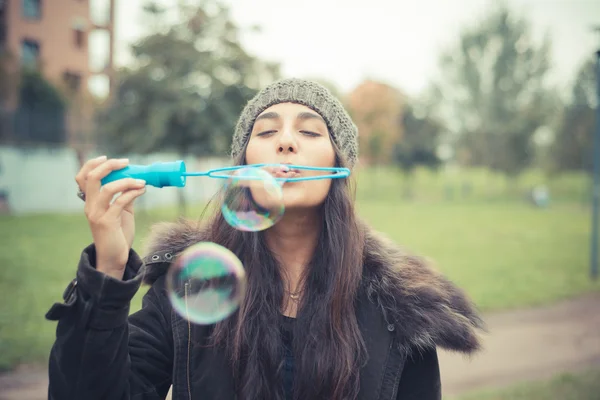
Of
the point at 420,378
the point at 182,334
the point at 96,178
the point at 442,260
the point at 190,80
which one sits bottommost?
the point at 442,260

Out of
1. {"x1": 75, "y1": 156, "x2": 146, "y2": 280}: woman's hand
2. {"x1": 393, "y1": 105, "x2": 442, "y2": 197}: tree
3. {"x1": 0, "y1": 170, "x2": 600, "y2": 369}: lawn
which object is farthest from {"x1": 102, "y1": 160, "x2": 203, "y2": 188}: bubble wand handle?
{"x1": 393, "y1": 105, "x2": 442, "y2": 197}: tree

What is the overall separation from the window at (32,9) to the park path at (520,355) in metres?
28.6

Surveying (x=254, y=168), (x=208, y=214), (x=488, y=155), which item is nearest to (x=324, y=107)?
(x=254, y=168)

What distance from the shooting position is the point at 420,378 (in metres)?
1.87

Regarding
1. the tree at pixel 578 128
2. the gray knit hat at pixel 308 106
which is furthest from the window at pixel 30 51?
the tree at pixel 578 128

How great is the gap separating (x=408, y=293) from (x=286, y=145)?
2.69 feet

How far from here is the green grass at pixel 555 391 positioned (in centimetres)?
425

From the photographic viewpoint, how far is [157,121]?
Answer: 14219mm

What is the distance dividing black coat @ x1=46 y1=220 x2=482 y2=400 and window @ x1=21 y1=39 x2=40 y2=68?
29.9m

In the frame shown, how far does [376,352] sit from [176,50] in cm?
1430

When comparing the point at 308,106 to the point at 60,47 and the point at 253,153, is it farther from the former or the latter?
the point at 60,47

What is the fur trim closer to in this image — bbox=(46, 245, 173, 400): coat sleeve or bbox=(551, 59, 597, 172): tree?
bbox=(46, 245, 173, 400): coat sleeve

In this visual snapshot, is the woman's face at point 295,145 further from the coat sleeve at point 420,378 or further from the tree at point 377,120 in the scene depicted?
the tree at point 377,120

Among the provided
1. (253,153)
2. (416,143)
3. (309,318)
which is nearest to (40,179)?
(253,153)
